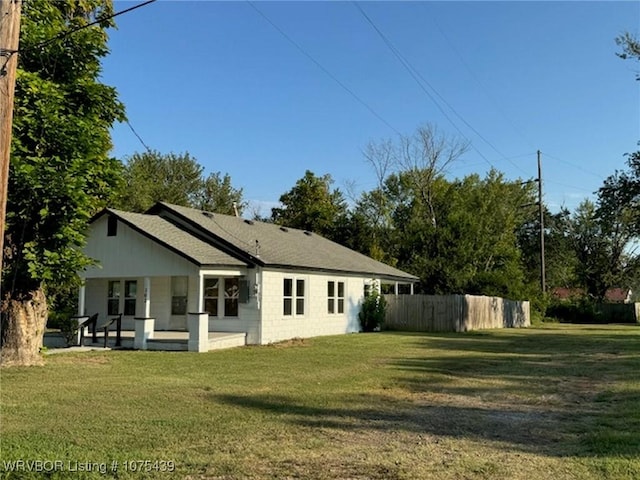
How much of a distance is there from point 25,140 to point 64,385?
18.0ft

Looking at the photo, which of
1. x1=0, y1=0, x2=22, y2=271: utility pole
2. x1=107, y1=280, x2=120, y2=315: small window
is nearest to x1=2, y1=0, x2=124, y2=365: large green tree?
x1=0, y1=0, x2=22, y2=271: utility pole

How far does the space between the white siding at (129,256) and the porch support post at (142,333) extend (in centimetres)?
168

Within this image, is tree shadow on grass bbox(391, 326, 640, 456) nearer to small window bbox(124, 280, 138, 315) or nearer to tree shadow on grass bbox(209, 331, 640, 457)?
tree shadow on grass bbox(209, 331, 640, 457)

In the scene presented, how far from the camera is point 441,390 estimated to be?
1036cm

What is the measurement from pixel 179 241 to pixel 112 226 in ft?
8.40

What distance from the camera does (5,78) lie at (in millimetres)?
6453

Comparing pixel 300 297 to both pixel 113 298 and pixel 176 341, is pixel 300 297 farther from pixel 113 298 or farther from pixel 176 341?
pixel 113 298

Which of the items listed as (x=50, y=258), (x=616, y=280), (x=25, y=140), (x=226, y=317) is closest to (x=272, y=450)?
(x=50, y=258)

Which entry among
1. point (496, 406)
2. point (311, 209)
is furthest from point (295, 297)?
point (311, 209)

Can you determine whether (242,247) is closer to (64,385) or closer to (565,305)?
(64,385)

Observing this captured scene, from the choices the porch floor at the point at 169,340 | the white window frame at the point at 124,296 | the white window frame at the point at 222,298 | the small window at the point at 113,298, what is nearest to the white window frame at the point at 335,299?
the white window frame at the point at 222,298

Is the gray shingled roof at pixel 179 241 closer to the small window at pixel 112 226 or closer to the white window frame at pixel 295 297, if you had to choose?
the small window at pixel 112 226

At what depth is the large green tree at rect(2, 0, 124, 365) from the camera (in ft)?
39.4

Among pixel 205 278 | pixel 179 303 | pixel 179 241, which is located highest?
pixel 179 241
